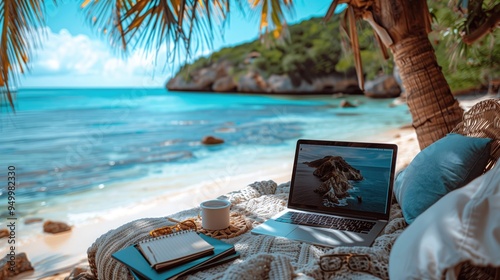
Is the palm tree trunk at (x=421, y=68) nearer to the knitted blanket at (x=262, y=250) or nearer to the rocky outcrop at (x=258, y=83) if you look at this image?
the knitted blanket at (x=262, y=250)

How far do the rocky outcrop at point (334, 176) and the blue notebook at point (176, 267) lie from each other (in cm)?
44

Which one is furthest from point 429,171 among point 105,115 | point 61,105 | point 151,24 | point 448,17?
point 61,105

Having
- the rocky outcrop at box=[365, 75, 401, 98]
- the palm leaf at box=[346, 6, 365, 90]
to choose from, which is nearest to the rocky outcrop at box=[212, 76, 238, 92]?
the rocky outcrop at box=[365, 75, 401, 98]

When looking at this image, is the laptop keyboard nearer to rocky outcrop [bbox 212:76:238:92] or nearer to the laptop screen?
the laptop screen

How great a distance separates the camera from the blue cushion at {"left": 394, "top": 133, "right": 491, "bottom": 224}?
111 centimetres

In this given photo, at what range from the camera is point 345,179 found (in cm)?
134

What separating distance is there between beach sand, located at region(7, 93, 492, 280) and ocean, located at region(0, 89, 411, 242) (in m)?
0.21

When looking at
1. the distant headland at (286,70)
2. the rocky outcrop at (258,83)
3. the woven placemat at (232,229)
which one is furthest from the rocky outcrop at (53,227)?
the rocky outcrop at (258,83)

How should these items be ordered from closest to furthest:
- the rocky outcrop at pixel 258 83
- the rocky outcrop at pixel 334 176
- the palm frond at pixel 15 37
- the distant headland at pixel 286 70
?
1. the rocky outcrop at pixel 334 176
2. the palm frond at pixel 15 37
3. the distant headland at pixel 286 70
4. the rocky outcrop at pixel 258 83

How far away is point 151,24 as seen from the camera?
184cm

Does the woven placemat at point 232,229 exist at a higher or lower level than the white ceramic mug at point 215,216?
lower

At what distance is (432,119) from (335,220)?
977mm

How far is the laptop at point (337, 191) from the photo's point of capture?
4.01 feet

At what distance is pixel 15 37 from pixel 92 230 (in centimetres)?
186
